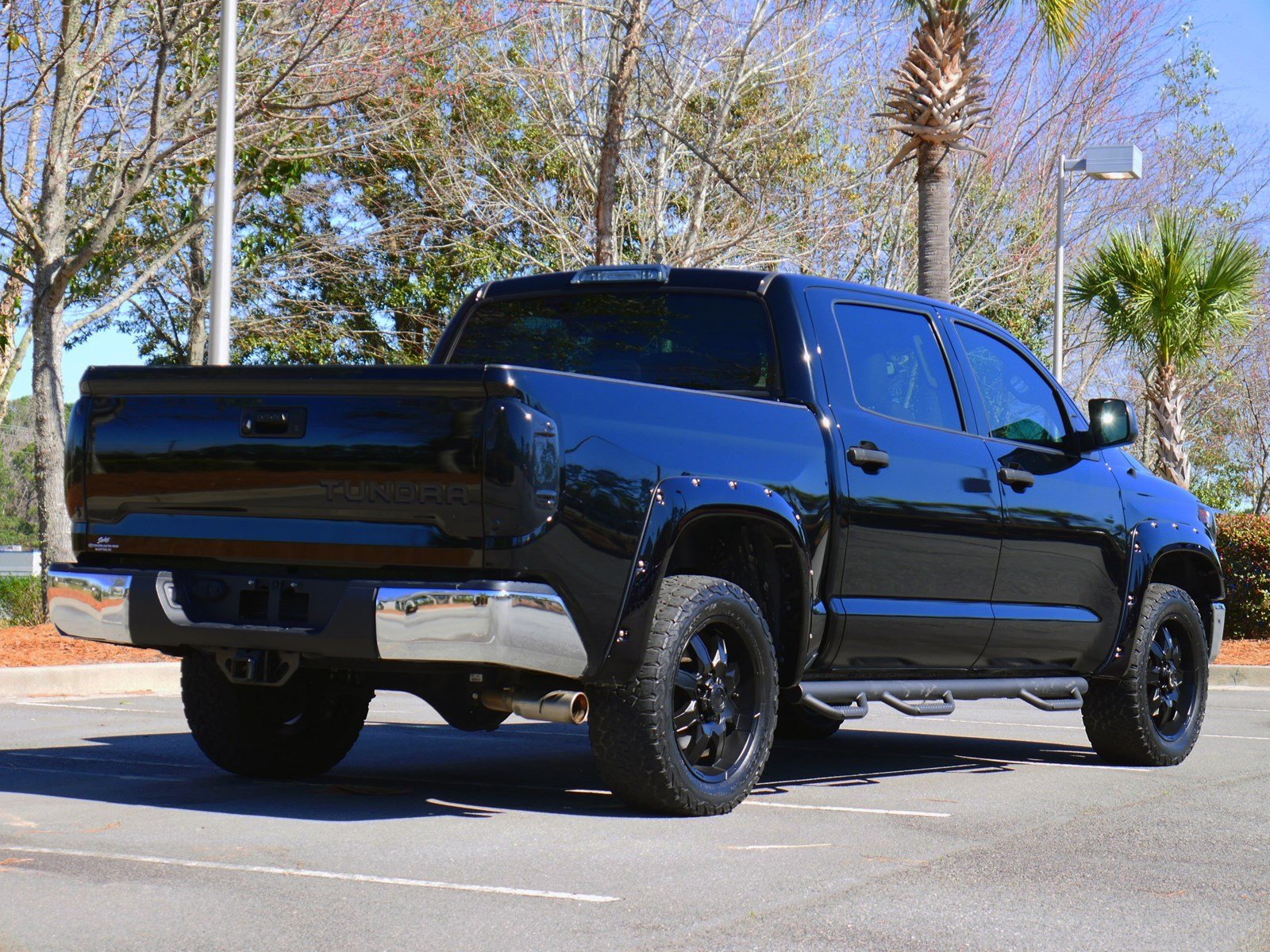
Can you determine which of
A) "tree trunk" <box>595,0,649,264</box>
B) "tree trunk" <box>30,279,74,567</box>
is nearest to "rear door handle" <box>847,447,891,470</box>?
"tree trunk" <box>30,279,74,567</box>

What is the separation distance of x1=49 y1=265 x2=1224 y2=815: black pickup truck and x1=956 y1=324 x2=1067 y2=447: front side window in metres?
0.02

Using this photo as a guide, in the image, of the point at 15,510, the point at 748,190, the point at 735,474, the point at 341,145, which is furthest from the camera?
the point at 15,510

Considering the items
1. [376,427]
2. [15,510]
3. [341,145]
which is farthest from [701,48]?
[15,510]

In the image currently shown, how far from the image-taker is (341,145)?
19750 mm

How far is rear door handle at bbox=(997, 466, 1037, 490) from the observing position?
7.35 meters

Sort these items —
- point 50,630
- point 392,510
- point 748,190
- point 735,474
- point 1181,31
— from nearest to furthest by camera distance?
point 392,510
point 735,474
point 50,630
point 748,190
point 1181,31

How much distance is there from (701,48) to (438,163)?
4.98 meters

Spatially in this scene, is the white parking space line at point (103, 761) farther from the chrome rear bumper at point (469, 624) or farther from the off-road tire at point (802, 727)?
the off-road tire at point (802, 727)

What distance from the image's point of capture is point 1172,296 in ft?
70.8

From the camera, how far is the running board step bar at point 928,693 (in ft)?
21.5

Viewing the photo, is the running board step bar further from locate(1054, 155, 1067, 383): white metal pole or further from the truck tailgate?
locate(1054, 155, 1067, 383): white metal pole

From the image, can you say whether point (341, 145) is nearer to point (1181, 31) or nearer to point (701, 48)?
point (701, 48)

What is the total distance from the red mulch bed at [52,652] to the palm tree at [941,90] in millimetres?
9259

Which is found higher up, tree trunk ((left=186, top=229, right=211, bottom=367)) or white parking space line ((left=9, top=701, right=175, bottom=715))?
tree trunk ((left=186, top=229, right=211, bottom=367))
